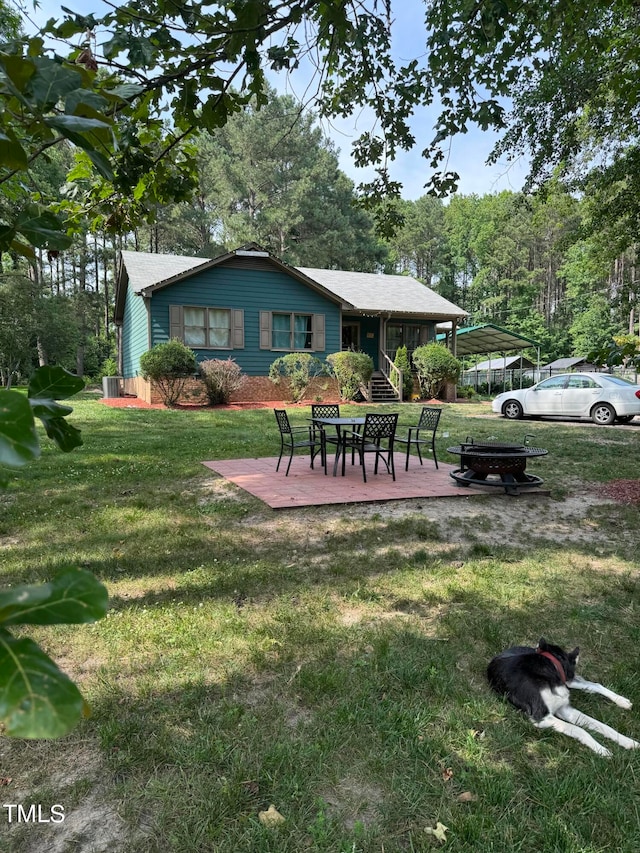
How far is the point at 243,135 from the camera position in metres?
34.4

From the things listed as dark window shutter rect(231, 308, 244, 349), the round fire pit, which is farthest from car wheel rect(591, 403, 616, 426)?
dark window shutter rect(231, 308, 244, 349)

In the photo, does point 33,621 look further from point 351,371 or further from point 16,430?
point 351,371

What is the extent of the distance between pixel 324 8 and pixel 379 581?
3.41m

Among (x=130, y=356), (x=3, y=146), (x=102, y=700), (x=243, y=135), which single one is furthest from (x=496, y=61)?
(x=243, y=135)

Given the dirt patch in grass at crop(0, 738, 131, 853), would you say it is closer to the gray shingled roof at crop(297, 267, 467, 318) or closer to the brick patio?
the brick patio

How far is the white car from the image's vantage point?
1448 centimetres

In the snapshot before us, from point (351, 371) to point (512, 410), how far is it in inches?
215

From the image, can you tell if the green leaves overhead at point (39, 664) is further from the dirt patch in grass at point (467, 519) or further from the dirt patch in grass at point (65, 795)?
the dirt patch in grass at point (467, 519)

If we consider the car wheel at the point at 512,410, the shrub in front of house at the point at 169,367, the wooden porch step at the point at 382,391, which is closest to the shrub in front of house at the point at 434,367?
the wooden porch step at the point at 382,391

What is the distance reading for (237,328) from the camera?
17953 mm

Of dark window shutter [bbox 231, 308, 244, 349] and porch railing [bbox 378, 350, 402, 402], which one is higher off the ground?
dark window shutter [bbox 231, 308, 244, 349]

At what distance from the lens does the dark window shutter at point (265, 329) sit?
18344 millimetres

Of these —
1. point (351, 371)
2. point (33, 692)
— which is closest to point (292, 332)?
point (351, 371)

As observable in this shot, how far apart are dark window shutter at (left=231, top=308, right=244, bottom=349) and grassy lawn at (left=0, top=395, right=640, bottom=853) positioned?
41.9 feet
